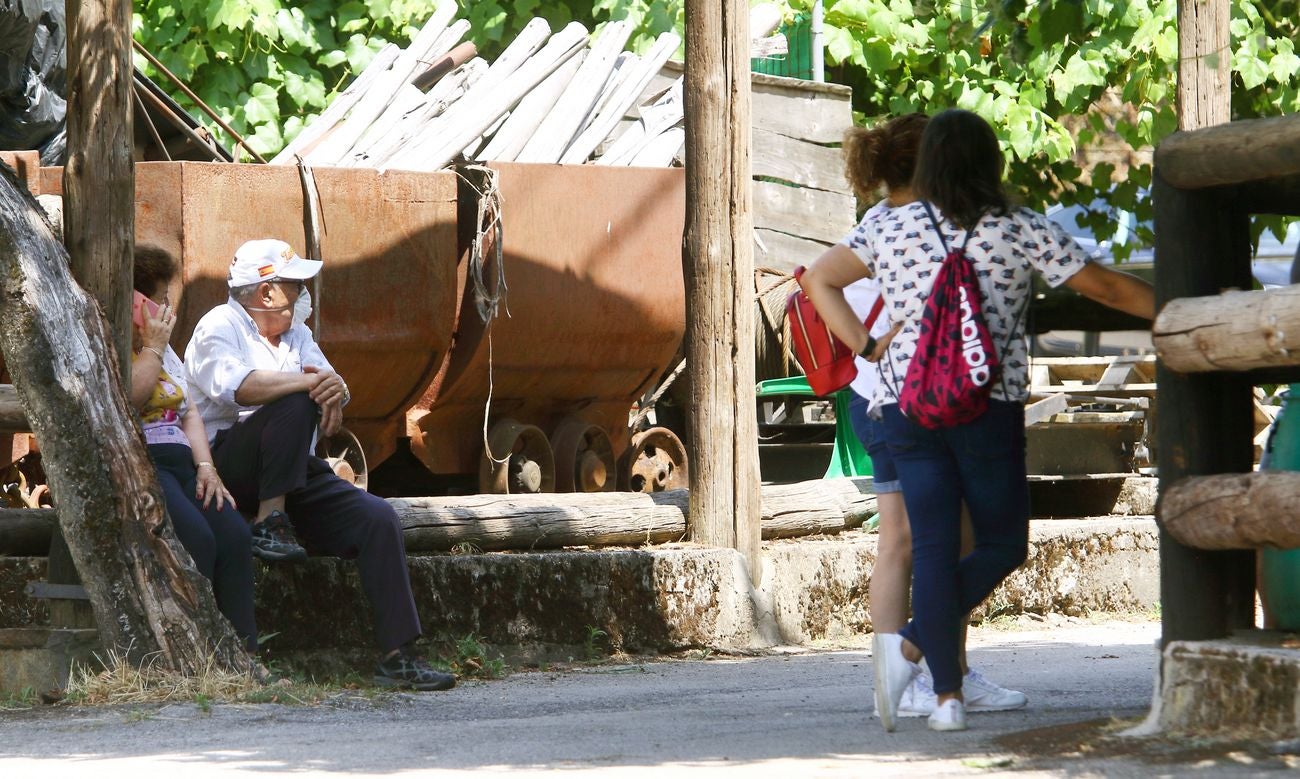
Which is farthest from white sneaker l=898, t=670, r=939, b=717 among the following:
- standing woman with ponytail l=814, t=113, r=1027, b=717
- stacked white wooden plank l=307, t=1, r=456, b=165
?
stacked white wooden plank l=307, t=1, r=456, b=165

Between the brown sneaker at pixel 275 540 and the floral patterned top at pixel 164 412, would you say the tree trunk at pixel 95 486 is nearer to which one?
the floral patterned top at pixel 164 412

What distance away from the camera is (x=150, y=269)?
5.88m

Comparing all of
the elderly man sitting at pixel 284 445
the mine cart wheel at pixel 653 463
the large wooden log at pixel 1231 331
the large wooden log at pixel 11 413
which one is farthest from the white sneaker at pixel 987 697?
the mine cart wheel at pixel 653 463

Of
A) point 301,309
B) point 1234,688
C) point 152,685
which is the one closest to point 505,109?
point 301,309

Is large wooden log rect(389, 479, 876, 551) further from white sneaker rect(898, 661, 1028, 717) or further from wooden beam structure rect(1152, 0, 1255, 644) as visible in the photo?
wooden beam structure rect(1152, 0, 1255, 644)

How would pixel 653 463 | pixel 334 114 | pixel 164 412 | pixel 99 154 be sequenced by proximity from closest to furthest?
pixel 99 154
pixel 164 412
pixel 334 114
pixel 653 463

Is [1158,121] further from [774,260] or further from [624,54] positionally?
[624,54]

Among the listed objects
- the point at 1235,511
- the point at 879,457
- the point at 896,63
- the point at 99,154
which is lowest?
Answer: the point at 1235,511

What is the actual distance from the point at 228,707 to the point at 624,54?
5870 mm

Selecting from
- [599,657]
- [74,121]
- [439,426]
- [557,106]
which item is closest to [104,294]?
[74,121]

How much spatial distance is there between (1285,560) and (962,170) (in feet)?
3.87

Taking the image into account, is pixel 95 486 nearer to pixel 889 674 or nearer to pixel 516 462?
pixel 889 674

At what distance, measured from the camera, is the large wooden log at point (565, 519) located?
6680 millimetres

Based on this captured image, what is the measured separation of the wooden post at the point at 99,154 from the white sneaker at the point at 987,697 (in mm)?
2690
